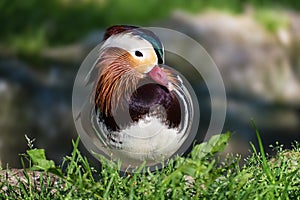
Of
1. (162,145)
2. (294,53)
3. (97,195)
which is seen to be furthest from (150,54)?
(294,53)

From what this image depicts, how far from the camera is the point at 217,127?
1966mm

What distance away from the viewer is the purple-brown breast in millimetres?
1949

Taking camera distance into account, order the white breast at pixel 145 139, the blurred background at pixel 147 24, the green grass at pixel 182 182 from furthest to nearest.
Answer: the blurred background at pixel 147 24, the white breast at pixel 145 139, the green grass at pixel 182 182

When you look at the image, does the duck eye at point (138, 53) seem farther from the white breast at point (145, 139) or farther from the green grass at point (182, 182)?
the green grass at point (182, 182)

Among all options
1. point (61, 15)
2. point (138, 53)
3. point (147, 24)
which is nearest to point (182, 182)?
point (138, 53)

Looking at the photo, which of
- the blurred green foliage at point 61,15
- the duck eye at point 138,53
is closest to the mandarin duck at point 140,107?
the duck eye at point 138,53

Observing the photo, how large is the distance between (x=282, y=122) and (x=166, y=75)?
9.64ft

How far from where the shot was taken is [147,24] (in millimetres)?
4594

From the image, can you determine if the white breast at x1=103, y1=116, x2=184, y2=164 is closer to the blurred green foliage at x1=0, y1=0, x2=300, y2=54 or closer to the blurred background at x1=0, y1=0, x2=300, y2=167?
the blurred background at x1=0, y1=0, x2=300, y2=167

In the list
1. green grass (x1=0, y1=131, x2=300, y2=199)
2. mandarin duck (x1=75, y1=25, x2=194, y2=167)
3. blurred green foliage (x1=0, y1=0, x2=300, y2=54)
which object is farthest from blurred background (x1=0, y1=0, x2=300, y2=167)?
green grass (x1=0, y1=131, x2=300, y2=199)

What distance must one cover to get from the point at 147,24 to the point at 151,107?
268cm

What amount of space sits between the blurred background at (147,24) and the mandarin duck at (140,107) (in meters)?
2.61

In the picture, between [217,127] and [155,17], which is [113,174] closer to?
[217,127]

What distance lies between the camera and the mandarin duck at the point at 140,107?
1.95 meters
